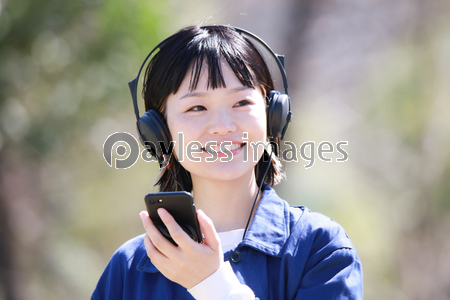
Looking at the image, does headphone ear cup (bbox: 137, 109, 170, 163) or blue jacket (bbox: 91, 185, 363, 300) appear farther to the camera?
headphone ear cup (bbox: 137, 109, 170, 163)

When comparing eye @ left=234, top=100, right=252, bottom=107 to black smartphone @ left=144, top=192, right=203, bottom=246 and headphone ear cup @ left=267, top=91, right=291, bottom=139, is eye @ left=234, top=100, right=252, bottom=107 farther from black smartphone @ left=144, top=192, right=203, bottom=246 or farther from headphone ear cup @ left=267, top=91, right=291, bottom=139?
black smartphone @ left=144, top=192, right=203, bottom=246

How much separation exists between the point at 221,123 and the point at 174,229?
15.1 inches

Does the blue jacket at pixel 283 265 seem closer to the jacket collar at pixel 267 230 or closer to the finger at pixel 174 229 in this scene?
the jacket collar at pixel 267 230

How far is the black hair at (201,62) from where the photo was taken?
1.60m

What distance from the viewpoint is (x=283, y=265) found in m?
1.47

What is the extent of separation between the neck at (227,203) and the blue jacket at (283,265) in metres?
0.07

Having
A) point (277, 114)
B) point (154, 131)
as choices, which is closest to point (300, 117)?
point (277, 114)

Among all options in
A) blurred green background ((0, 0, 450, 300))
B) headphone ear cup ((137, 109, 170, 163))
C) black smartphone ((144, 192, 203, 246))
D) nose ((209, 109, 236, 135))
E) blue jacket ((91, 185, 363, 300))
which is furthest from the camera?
blurred green background ((0, 0, 450, 300))

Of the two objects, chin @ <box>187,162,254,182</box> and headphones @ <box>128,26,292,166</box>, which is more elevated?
headphones @ <box>128,26,292,166</box>

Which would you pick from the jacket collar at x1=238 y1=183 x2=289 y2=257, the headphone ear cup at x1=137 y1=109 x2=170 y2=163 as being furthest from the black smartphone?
the headphone ear cup at x1=137 y1=109 x2=170 y2=163

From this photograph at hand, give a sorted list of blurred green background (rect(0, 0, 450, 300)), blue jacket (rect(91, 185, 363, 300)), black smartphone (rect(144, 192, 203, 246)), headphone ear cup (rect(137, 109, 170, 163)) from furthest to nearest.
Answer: blurred green background (rect(0, 0, 450, 300)) → headphone ear cup (rect(137, 109, 170, 163)) → blue jacket (rect(91, 185, 363, 300)) → black smartphone (rect(144, 192, 203, 246))

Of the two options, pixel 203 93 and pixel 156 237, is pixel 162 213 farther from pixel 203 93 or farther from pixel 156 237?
pixel 203 93

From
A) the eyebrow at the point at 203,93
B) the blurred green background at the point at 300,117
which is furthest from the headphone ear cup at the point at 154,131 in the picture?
the blurred green background at the point at 300,117

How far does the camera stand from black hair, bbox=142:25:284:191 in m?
1.60
